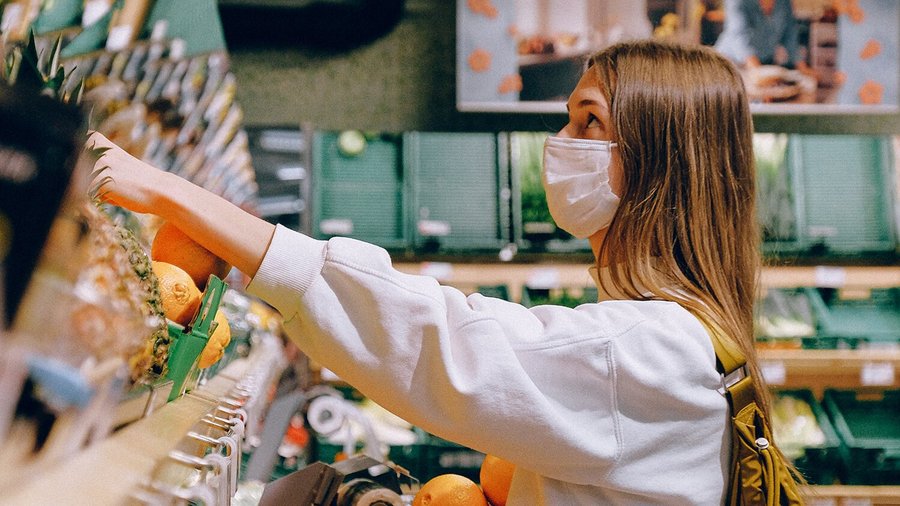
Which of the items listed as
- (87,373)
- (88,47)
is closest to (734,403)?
(87,373)

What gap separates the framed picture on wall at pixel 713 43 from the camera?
13.4 ft

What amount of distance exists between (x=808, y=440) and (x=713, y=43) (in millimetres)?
2122

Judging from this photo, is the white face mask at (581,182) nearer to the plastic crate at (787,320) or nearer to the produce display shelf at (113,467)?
the produce display shelf at (113,467)

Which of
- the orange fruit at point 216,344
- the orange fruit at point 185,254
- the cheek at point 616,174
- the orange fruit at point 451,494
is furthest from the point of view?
the orange fruit at point 451,494

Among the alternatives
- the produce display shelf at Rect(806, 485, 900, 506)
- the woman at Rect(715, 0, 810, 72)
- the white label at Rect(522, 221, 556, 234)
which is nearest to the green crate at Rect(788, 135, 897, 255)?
the woman at Rect(715, 0, 810, 72)

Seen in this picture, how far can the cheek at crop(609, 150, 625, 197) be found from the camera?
128cm

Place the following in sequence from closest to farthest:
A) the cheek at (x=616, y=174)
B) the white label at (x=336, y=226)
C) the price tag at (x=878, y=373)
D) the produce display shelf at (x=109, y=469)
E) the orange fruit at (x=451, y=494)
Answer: the produce display shelf at (x=109, y=469) < the cheek at (x=616, y=174) < the orange fruit at (x=451, y=494) < the price tag at (x=878, y=373) < the white label at (x=336, y=226)

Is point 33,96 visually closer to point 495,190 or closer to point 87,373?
point 87,373

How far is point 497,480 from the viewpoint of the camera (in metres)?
1.45

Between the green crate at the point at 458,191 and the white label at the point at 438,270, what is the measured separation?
93 mm

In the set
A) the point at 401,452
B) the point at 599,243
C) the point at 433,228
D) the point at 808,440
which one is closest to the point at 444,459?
the point at 401,452

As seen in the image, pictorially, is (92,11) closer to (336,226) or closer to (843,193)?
(336,226)

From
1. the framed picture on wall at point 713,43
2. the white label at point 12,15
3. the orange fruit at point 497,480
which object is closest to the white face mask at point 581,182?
the orange fruit at point 497,480

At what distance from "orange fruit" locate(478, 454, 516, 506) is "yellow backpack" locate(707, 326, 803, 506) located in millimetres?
450
